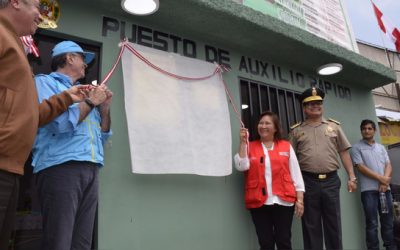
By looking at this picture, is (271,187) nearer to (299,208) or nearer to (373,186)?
(299,208)

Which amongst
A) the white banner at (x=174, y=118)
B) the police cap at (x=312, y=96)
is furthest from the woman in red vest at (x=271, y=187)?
the police cap at (x=312, y=96)

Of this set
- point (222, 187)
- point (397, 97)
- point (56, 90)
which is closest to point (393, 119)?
point (397, 97)

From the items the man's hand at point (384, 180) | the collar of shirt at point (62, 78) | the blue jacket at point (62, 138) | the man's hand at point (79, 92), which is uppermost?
the collar of shirt at point (62, 78)

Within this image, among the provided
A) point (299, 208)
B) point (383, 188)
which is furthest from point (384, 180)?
point (299, 208)

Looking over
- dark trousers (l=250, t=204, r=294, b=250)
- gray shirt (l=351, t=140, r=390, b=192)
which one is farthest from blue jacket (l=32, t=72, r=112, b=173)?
gray shirt (l=351, t=140, r=390, b=192)

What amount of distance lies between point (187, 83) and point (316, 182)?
172cm

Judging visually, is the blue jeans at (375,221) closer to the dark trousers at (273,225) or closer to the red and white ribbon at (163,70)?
the dark trousers at (273,225)

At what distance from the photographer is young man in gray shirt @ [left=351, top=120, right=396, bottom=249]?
469 cm

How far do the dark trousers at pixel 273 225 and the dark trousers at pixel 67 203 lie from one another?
1.72 metres

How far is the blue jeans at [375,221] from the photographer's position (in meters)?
4.68

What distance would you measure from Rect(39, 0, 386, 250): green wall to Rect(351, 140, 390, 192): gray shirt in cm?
198

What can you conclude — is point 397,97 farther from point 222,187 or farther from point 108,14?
point 108,14

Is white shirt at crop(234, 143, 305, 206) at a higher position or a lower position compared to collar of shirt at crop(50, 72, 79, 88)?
lower

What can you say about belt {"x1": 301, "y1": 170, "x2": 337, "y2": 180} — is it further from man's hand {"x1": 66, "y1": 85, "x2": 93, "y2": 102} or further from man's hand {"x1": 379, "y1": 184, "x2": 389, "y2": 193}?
man's hand {"x1": 66, "y1": 85, "x2": 93, "y2": 102}
